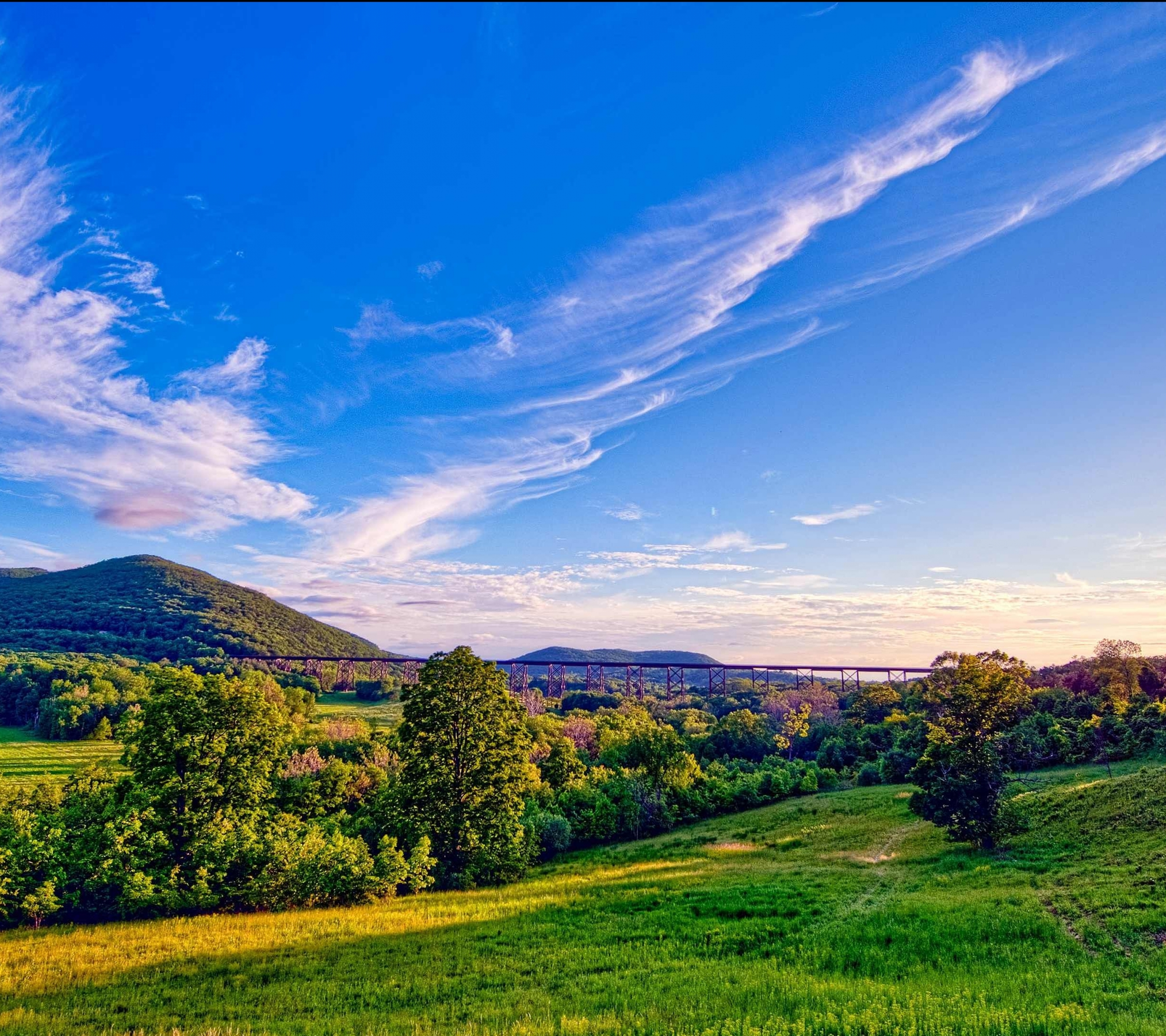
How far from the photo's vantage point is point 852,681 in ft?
615

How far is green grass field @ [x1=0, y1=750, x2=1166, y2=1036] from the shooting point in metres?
14.3

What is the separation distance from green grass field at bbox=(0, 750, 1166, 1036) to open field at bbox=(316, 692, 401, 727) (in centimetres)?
7898

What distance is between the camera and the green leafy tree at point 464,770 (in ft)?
119

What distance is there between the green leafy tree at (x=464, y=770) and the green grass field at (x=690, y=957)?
300 centimetres

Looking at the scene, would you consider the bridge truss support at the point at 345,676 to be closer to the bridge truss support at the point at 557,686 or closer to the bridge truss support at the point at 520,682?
the bridge truss support at the point at 520,682

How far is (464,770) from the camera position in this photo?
37.2 m

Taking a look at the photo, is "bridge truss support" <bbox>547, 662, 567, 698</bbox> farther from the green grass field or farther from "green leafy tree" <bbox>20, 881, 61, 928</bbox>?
"green leafy tree" <bbox>20, 881, 61, 928</bbox>

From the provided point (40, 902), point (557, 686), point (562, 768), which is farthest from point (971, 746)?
point (557, 686)

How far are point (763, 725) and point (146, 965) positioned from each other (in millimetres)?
89079

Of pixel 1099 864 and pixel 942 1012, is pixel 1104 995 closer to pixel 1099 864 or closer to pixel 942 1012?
pixel 942 1012

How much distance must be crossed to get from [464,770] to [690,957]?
67.7 ft

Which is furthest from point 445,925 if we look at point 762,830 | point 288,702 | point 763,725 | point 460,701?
point 288,702

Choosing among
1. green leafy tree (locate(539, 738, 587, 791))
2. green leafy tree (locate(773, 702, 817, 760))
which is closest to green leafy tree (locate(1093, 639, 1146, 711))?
green leafy tree (locate(773, 702, 817, 760))

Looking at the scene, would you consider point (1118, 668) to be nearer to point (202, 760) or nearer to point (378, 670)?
point (202, 760)
